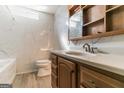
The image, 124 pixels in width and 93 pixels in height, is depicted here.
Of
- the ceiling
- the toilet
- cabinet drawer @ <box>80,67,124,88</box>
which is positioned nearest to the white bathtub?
the toilet

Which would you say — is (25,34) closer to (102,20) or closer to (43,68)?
(43,68)

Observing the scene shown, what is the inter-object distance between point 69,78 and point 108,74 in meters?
0.66

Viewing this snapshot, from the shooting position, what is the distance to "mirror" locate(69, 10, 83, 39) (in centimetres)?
227

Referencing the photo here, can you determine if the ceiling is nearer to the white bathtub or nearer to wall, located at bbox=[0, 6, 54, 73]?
wall, located at bbox=[0, 6, 54, 73]

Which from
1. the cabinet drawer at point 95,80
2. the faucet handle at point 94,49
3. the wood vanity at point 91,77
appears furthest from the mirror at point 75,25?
the cabinet drawer at point 95,80

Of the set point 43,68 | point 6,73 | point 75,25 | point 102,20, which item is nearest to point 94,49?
point 102,20

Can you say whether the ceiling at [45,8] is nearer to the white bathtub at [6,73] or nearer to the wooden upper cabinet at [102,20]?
the wooden upper cabinet at [102,20]

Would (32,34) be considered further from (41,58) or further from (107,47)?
(107,47)

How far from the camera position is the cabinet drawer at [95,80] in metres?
0.71

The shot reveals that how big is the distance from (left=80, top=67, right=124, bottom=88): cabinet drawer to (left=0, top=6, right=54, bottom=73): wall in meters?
2.89

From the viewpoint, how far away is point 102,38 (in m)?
1.64

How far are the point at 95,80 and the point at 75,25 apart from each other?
178 cm

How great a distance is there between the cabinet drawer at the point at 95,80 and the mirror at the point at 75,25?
1.33m

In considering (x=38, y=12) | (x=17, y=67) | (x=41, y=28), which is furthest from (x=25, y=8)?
(x=17, y=67)
